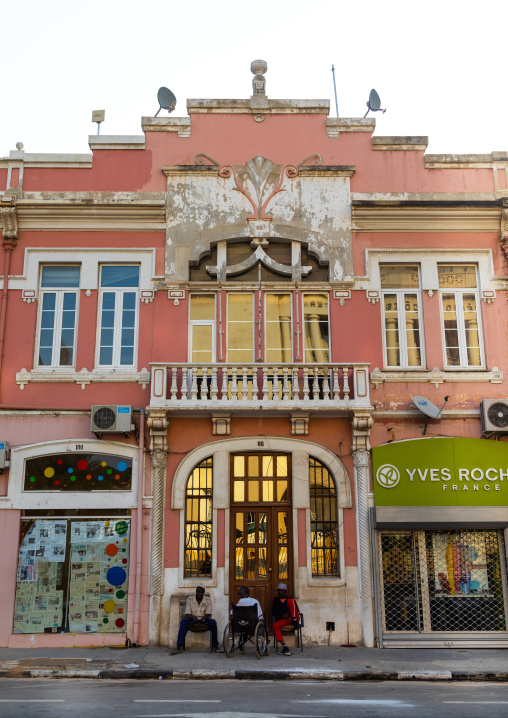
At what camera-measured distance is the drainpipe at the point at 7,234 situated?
14.8 meters

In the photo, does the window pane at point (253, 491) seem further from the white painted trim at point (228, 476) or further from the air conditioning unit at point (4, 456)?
the air conditioning unit at point (4, 456)

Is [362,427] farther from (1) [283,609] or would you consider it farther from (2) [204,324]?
(2) [204,324]

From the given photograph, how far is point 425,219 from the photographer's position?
1527 cm

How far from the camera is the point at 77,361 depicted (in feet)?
47.9

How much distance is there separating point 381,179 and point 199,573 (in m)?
9.10

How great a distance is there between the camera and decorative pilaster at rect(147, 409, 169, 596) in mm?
13516

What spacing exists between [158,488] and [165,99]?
338 inches

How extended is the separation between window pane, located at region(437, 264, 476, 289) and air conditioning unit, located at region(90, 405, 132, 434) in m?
7.17

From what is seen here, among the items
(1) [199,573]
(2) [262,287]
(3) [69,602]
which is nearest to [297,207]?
(2) [262,287]

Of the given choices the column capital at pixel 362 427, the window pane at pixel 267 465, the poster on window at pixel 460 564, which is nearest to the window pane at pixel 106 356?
the window pane at pixel 267 465

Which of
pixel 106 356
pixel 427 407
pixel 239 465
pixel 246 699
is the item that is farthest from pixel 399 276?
pixel 246 699

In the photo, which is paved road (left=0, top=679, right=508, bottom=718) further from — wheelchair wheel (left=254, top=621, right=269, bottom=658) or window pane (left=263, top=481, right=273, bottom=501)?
window pane (left=263, top=481, right=273, bottom=501)

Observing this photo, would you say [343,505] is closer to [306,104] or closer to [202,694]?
[202,694]

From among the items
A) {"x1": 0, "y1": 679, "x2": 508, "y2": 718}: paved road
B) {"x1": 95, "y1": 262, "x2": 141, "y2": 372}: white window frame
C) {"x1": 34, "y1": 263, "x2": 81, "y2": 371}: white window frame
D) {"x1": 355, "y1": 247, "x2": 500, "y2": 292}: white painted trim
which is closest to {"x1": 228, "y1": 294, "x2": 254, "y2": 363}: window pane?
{"x1": 95, "y1": 262, "x2": 141, "y2": 372}: white window frame
